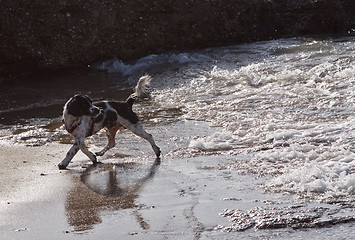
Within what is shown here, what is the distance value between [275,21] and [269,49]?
2.24 m

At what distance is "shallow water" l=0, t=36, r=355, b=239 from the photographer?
15.8ft

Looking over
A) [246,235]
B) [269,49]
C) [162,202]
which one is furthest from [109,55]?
[246,235]

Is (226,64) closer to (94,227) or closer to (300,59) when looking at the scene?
(300,59)

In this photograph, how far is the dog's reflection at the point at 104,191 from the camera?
4781mm

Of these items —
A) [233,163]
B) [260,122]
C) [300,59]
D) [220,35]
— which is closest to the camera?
[233,163]

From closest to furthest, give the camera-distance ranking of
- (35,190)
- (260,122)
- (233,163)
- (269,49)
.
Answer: (35,190) → (233,163) → (260,122) → (269,49)

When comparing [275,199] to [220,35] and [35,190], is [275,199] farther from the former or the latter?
[220,35]

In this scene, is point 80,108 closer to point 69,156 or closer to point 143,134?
point 69,156

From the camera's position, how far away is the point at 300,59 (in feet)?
40.0

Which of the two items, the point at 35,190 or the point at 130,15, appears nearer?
the point at 35,190

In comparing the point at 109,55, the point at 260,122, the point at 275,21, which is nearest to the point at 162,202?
the point at 260,122

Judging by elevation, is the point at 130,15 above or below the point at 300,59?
above

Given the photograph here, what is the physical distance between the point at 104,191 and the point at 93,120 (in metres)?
1.63

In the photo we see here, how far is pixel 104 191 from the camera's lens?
555 cm
